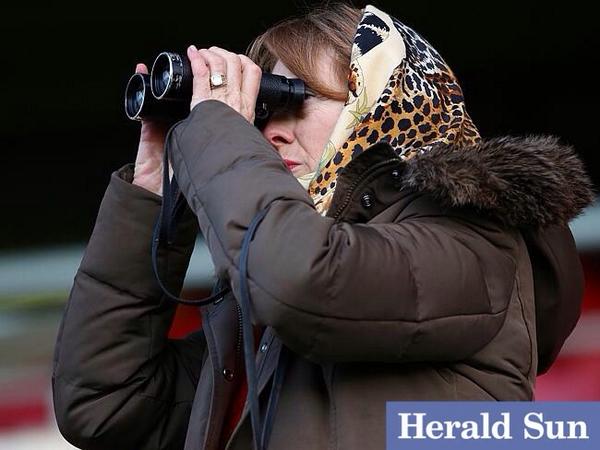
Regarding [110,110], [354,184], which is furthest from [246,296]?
[110,110]

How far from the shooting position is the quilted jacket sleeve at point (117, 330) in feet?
4.68

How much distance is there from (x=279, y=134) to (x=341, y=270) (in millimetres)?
369

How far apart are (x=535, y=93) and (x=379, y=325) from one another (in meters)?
1.88

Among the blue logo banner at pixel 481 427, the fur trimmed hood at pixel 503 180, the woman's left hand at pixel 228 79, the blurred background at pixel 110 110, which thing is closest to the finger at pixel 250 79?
the woman's left hand at pixel 228 79

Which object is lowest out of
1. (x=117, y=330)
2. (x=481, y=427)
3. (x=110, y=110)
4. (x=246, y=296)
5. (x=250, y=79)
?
(x=110, y=110)

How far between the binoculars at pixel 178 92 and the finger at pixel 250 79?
3cm

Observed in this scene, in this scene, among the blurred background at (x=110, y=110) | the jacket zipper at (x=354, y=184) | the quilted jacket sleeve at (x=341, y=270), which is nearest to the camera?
the quilted jacket sleeve at (x=341, y=270)

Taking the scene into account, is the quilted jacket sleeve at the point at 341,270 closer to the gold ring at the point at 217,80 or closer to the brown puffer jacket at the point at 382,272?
the brown puffer jacket at the point at 382,272

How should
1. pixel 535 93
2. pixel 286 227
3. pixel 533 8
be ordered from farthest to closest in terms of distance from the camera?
1. pixel 535 93
2. pixel 533 8
3. pixel 286 227

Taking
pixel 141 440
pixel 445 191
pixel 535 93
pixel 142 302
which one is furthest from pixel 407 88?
pixel 535 93

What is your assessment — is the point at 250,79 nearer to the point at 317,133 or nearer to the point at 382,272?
the point at 317,133

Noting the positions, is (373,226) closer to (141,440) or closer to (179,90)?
(179,90)

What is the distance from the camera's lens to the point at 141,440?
1.46 metres

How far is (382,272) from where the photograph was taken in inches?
42.6
